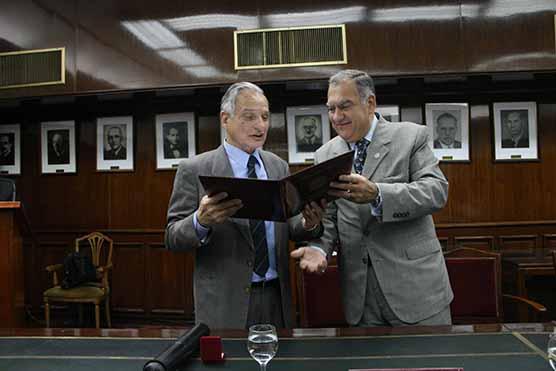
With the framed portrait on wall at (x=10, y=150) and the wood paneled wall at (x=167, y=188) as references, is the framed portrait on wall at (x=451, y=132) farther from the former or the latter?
the framed portrait on wall at (x=10, y=150)

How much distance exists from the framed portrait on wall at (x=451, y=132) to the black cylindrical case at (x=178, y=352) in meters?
3.86

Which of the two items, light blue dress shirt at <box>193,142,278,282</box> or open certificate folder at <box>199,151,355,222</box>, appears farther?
light blue dress shirt at <box>193,142,278,282</box>

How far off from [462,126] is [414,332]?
12.0ft

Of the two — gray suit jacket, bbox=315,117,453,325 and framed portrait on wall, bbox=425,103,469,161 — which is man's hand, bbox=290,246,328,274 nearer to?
gray suit jacket, bbox=315,117,453,325

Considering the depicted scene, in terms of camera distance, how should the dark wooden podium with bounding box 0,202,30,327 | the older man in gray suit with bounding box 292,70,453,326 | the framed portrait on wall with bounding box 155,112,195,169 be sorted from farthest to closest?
the framed portrait on wall with bounding box 155,112,195,169 < the dark wooden podium with bounding box 0,202,30,327 < the older man in gray suit with bounding box 292,70,453,326

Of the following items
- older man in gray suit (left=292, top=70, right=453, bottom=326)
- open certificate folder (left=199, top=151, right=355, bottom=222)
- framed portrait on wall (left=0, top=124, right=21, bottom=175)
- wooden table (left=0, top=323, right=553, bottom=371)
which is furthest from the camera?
framed portrait on wall (left=0, top=124, right=21, bottom=175)

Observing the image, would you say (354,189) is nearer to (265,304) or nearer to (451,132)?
(265,304)

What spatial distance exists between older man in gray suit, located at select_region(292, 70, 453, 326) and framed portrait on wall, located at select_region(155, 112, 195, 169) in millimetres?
3253

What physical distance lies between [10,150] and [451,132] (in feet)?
17.3

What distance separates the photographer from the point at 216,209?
5.00 feet

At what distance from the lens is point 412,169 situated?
1.76 metres

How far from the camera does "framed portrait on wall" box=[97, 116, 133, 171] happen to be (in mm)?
4891

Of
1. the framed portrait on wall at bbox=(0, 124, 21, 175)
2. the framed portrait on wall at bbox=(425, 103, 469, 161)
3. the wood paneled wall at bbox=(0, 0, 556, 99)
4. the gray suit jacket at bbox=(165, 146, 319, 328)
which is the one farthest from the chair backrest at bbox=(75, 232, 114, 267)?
the framed portrait on wall at bbox=(425, 103, 469, 161)


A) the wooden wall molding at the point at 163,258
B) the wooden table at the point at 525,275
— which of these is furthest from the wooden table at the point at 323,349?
the wooden wall molding at the point at 163,258
